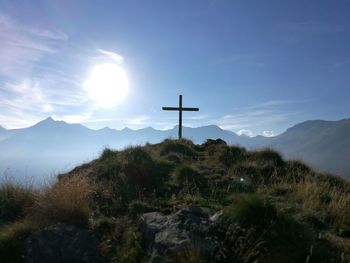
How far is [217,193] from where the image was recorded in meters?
10.6

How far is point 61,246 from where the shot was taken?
303 inches

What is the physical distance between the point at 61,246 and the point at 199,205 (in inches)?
122

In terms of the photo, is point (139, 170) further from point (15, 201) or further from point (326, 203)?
point (326, 203)

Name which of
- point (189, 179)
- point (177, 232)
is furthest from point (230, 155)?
point (177, 232)

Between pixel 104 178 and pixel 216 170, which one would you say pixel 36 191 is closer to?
pixel 104 178

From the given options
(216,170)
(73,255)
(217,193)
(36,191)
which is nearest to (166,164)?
(216,170)

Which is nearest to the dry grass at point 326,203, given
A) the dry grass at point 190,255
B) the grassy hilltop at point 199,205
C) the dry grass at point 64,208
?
the grassy hilltop at point 199,205

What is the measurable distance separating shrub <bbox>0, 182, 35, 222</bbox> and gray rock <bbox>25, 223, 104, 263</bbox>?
163cm

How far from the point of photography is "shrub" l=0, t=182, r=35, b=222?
9.55m

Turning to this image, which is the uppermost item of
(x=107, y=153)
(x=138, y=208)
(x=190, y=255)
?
(x=107, y=153)

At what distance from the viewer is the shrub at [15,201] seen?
9555mm

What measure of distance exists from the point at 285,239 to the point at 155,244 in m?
2.33

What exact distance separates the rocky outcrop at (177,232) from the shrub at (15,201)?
3.23 m

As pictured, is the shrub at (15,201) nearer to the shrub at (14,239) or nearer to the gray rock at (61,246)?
the shrub at (14,239)
